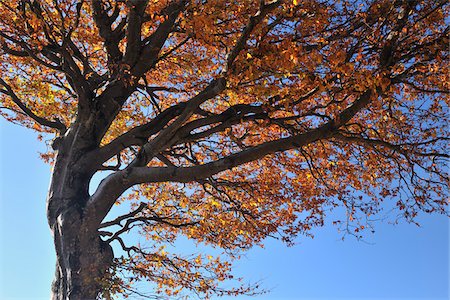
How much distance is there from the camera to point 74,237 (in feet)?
24.1

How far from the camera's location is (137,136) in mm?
8414

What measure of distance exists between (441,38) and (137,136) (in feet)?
19.2

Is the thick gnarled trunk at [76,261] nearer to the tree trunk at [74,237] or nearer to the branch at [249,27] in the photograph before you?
the tree trunk at [74,237]

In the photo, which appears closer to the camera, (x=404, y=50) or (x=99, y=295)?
(x=404, y=50)

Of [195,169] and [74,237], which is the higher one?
[195,169]

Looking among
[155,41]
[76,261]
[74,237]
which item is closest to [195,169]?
[74,237]

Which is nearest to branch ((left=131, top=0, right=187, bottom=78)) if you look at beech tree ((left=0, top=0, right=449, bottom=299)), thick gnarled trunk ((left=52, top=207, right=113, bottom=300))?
beech tree ((left=0, top=0, right=449, bottom=299))

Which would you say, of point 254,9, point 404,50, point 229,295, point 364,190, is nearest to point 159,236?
point 229,295

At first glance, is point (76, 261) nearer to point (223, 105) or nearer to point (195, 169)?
point (195, 169)

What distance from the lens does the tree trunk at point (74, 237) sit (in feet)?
23.6

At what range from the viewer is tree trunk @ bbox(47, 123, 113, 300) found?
7.18m

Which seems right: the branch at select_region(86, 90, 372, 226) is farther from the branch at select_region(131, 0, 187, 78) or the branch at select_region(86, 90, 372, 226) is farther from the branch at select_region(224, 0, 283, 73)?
the branch at select_region(131, 0, 187, 78)

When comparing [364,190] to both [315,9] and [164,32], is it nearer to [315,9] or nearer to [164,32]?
[315,9]

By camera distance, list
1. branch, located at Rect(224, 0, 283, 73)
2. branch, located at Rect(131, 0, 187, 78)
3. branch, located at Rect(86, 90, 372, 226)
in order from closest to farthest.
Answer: branch, located at Rect(224, 0, 283, 73)
branch, located at Rect(86, 90, 372, 226)
branch, located at Rect(131, 0, 187, 78)
